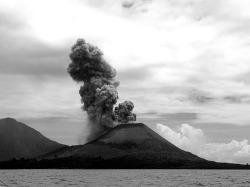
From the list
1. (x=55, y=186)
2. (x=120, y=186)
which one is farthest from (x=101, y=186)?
(x=55, y=186)

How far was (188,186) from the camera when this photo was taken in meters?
109

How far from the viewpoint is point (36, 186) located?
10469cm

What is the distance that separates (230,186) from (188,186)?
12.0m

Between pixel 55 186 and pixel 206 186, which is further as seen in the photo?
pixel 206 186

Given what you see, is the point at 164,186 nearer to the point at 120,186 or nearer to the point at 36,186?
the point at 120,186

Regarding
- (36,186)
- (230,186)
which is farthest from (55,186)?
(230,186)

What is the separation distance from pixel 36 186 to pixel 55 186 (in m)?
5.05

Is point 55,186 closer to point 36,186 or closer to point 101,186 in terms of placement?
point 36,186

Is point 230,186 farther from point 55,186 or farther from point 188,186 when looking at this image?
point 55,186

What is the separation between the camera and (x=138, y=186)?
364 feet

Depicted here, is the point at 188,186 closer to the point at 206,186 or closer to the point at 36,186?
the point at 206,186

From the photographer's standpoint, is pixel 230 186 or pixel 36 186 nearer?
pixel 36 186

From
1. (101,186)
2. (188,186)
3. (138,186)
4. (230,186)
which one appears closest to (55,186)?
(101,186)

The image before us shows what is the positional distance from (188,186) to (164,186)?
650 centimetres
